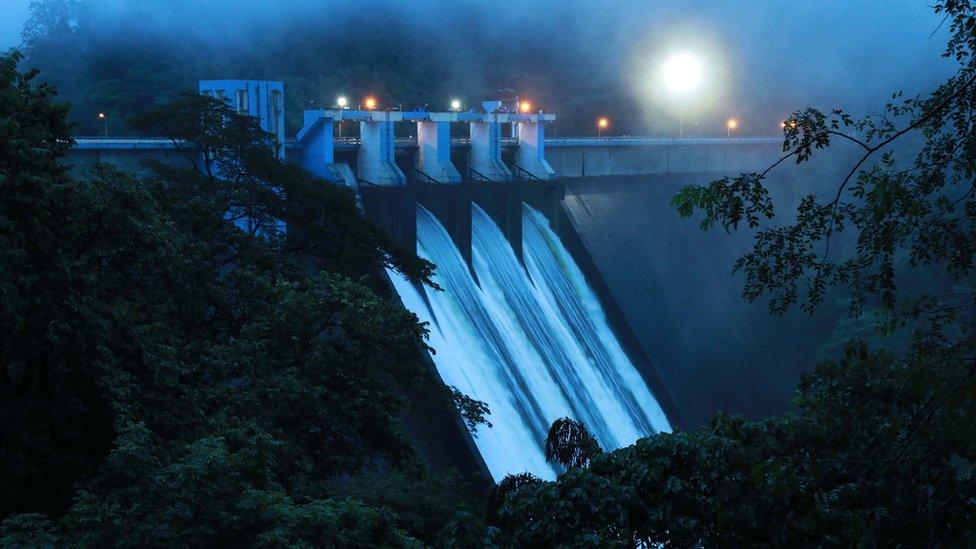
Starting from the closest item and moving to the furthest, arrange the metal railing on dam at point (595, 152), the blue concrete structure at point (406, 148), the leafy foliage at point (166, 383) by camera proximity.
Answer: the leafy foliage at point (166, 383) → the metal railing on dam at point (595, 152) → the blue concrete structure at point (406, 148)

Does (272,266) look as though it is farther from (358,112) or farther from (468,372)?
(358,112)

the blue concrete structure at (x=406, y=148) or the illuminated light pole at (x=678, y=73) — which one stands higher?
the illuminated light pole at (x=678, y=73)

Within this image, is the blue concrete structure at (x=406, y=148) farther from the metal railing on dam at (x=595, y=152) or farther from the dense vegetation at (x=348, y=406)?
the dense vegetation at (x=348, y=406)

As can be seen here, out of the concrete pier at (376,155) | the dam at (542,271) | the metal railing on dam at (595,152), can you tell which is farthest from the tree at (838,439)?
the concrete pier at (376,155)

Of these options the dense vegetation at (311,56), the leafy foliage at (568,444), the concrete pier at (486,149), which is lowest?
the leafy foliage at (568,444)

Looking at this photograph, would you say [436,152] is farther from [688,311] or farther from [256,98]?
[688,311]

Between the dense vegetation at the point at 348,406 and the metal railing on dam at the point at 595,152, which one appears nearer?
the dense vegetation at the point at 348,406

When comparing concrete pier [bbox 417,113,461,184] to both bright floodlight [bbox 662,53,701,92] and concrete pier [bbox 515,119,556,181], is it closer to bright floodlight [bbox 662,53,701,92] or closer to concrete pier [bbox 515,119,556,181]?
concrete pier [bbox 515,119,556,181]
